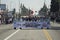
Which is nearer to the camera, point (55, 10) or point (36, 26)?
point (36, 26)

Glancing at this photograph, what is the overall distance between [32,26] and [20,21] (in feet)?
7.30

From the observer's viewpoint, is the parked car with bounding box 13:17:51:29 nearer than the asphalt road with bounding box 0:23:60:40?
No

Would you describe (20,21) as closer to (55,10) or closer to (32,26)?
(32,26)

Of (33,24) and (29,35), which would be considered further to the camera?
(33,24)

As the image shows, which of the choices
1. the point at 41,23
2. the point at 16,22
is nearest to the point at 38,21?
the point at 41,23

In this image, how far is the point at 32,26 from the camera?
44688 mm

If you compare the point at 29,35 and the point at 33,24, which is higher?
the point at 29,35

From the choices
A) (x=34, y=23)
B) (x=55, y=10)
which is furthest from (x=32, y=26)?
(x=55, y=10)

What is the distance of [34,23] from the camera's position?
44375mm

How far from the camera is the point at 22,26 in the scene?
44.1 meters

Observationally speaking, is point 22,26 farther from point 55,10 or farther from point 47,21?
point 55,10

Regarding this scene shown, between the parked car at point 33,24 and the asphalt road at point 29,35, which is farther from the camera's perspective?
the parked car at point 33,24

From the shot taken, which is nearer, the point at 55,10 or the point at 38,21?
the point at 38,21

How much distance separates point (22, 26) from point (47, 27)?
162 inches
